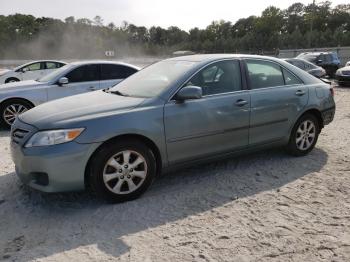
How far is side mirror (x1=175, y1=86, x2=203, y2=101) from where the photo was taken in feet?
14.0

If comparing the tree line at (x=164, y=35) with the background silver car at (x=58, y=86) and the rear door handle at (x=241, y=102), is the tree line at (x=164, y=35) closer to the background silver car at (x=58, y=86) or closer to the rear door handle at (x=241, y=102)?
the background silver car at (x=58, y=86)

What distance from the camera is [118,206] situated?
4.03 meters

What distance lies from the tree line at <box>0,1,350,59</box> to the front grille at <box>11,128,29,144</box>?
65413 mm

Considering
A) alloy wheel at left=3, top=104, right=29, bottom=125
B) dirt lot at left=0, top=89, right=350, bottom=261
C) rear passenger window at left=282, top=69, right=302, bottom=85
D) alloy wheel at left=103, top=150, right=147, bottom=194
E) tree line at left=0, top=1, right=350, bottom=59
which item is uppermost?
tree line at left=0, top=1, right=350, bottom=59

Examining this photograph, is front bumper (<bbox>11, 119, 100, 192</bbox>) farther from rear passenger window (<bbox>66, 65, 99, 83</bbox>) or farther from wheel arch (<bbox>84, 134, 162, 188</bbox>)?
rear passenger window (<bbox>66, 65, 99, 83</bbox>)

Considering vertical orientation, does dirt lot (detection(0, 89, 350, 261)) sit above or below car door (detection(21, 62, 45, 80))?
below

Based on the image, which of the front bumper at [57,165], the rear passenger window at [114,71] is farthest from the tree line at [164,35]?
the front bumper at [57,165]

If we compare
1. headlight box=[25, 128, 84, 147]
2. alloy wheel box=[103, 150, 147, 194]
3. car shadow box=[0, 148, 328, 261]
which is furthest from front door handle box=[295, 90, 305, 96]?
headlight box=[25, 128, 84, 147]

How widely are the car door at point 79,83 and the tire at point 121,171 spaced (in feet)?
14.9

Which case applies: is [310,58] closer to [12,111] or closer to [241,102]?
[12,111]

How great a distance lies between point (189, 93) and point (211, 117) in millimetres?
475

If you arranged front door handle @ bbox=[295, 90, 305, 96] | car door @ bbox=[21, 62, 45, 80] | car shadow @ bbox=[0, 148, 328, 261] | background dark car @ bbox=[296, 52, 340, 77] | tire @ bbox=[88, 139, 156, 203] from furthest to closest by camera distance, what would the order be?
background dark car @ bbox=[296, 52, 340, 77]
car door @ bbox=[21, 62, 45, 80]
front door handle @ bbox=[295, 90, 305, 96]
tire @ bbox=[88, 139, 156, 203]
car shadow @ bbox=[0, 148, 328, 261]

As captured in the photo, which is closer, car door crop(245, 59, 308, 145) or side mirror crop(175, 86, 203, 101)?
side mirror crop(175, 86, 203, 101)

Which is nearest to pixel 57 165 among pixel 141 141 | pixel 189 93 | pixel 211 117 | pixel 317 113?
pixel 141 141
